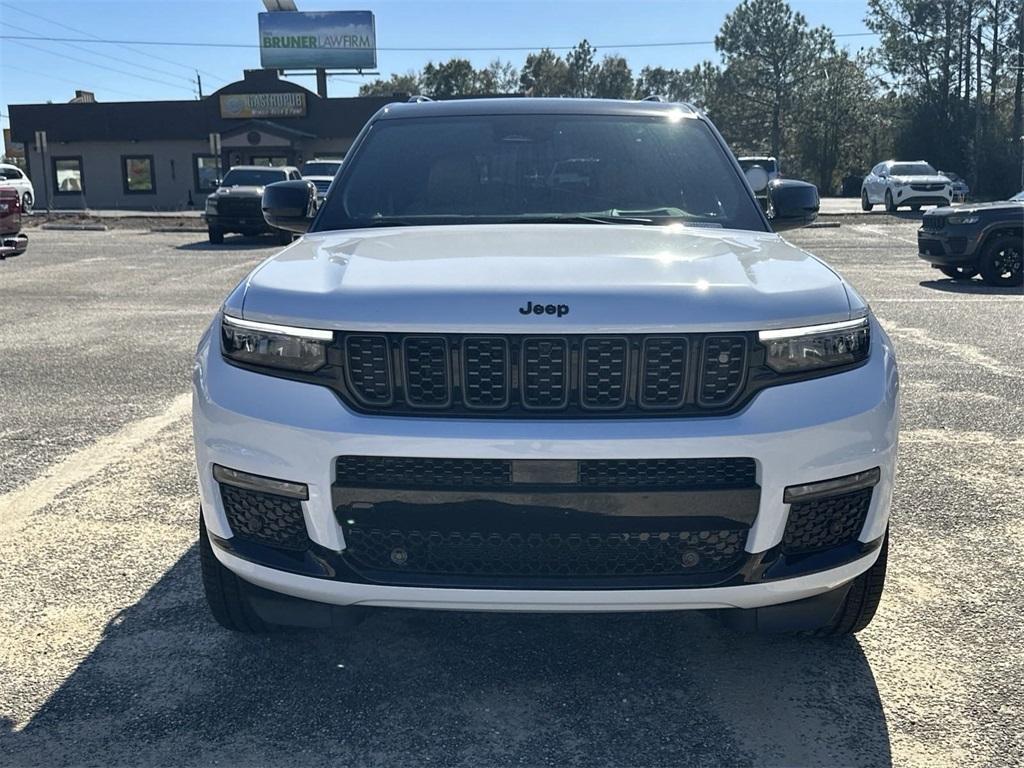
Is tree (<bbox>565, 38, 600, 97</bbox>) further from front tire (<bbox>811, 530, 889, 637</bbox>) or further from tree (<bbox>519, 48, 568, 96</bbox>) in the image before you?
front tire (<bbox>811, 530, 889, 637</bbox>)

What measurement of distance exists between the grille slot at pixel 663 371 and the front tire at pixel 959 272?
12672mm

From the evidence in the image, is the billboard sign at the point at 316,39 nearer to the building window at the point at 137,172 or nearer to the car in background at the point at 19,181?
the building window at the point at 137,172

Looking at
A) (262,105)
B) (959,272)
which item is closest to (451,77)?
(262,105)

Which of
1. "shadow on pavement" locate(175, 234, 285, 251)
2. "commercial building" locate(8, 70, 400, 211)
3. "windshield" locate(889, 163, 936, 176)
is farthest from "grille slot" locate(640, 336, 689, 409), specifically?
"commercial building" locate(8, 70, 400, 211)

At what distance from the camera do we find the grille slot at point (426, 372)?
2596mm

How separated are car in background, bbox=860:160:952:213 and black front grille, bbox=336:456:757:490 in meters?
31.6

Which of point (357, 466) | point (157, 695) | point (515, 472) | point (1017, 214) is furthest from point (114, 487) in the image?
point (1017, 214)

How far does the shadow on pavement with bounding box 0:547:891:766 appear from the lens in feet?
8.64

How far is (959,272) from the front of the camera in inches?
588

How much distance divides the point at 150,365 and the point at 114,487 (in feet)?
11.3

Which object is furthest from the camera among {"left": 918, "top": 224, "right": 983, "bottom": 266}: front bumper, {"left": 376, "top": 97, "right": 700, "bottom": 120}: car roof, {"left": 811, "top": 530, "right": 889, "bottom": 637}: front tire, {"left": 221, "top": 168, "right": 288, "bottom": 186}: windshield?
{"left": 221, "top": 168, "right": 288, "bottom": 186}: windshield

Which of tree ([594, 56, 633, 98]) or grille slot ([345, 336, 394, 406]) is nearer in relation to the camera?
grille slot ([345, 336, 394, 406])

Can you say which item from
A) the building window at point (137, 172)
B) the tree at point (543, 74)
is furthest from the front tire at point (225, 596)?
the tree at point (543, 74)

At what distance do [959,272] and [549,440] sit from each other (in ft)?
46.8
